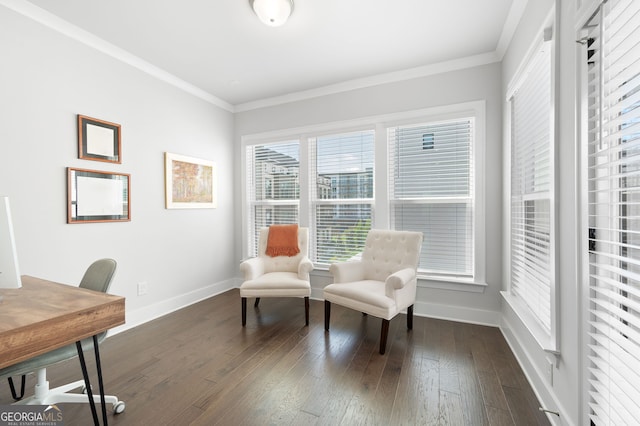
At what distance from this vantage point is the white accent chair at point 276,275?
2.84m

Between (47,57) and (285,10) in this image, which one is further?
(47,57)

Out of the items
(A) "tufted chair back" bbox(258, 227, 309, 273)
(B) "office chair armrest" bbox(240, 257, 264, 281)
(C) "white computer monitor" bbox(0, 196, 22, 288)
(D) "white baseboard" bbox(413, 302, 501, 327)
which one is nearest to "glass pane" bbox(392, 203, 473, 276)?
(D) "white baseboard" bbox(413, 302, 501, 327)

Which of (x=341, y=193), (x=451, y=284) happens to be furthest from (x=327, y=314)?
(x=341, y=193)

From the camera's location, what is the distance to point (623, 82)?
40.6 inches

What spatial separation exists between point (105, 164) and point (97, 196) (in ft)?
1.01

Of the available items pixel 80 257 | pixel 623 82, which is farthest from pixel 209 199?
pixel 623 82

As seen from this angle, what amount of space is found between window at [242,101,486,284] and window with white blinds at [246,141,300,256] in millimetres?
14

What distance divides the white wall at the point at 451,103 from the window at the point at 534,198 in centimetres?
31

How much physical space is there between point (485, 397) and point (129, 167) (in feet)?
11.5

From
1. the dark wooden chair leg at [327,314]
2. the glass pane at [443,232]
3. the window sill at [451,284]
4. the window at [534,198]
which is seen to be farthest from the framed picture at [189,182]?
the window at [534,198]

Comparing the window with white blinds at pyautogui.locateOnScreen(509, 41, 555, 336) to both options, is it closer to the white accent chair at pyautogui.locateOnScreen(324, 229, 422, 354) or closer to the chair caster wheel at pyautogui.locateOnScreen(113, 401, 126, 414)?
the white accent chair at pyautogui.locateOnScreen(324, 229, 422, 354)

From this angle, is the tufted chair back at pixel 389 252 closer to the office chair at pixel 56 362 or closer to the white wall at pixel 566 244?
the white wall at pixel 566 244

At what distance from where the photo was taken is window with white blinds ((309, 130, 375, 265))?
135 inches

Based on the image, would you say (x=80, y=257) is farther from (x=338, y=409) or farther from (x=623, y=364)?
(x=623, y=364)
